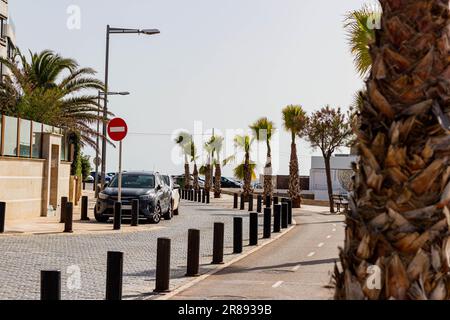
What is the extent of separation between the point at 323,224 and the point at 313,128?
572 inches

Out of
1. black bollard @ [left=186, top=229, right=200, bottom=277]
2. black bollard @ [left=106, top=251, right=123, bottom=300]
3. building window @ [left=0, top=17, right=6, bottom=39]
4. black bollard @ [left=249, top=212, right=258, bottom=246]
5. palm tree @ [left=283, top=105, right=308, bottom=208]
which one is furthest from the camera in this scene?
building window @ [left=0, top=17, right=6, bottom=39]

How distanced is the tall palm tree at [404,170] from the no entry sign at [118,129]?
2091 cm

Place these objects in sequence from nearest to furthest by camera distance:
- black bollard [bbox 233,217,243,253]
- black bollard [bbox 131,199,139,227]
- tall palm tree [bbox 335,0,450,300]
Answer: tall palm tree [bbox 335,0,450,300], black bollard [bbox 233,217,243,253], black bollard [bbox 131,199,139,227]

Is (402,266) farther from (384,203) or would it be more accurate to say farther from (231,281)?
(231,281)

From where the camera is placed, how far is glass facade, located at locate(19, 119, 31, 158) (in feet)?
81.8

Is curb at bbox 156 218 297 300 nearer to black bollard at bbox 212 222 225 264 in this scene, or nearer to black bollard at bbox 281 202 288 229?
black bollard at bbox 212 222 225 264

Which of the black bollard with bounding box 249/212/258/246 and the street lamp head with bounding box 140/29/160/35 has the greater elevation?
the street lamp head with bounding box 140/29/160/35

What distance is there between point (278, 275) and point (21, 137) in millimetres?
14486

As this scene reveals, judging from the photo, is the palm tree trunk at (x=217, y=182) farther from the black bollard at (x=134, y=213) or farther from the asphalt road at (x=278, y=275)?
the asphalt road at (x=278, y=275)

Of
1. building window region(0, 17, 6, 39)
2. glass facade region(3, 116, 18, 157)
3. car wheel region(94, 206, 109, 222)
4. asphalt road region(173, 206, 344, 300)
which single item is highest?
building window region(0, 17, 6, 39)

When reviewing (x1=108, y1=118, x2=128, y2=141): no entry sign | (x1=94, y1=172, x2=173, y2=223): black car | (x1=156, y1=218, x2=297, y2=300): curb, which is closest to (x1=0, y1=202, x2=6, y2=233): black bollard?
(x1=94, y1=172, x2=173, y2=223): black car

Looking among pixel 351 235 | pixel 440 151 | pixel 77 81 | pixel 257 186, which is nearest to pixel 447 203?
pixel 440 151

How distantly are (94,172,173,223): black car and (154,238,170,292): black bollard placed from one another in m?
14.2

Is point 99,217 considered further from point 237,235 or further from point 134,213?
point 237,235
